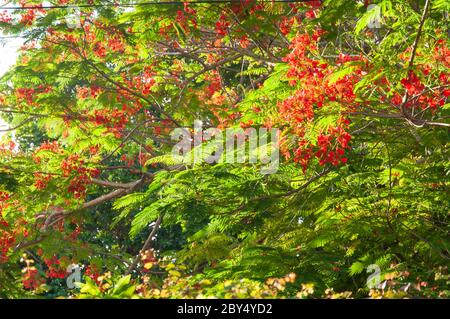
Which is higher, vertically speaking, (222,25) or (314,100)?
(314,100)

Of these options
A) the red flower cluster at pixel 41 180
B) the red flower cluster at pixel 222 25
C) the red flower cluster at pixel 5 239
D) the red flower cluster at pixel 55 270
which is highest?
the red flower cluster at pixel 222 25

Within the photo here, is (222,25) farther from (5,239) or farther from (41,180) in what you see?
(5,239)

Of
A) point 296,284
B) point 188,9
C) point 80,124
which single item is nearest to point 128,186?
point 80,124

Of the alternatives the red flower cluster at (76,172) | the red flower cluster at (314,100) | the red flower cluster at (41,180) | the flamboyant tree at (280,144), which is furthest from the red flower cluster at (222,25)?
the red flower cluster at (41,180)

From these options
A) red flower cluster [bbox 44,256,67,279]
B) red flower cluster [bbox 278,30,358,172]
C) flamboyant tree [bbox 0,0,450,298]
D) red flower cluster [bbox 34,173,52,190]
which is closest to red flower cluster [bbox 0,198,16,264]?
flamboyant tree [bbox 0,0,450,298]

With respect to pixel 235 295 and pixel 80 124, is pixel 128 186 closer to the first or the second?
pixel 80 124

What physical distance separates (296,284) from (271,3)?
3.39 m

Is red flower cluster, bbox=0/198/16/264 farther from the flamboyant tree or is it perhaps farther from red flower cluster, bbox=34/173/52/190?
red flower cluster, bbox=34/173/52/190

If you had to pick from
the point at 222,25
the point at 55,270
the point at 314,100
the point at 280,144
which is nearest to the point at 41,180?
the point at 55,270

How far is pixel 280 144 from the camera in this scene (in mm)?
7738

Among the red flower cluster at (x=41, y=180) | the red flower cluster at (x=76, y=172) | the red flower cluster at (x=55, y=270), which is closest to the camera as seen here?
the red flower cluster at (x=41, y=180)

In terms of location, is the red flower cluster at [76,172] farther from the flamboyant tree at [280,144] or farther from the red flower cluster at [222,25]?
the red flower cluster at [222,25]

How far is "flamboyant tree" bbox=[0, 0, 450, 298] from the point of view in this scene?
710 centimetres

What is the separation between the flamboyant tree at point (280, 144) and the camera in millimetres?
7098
